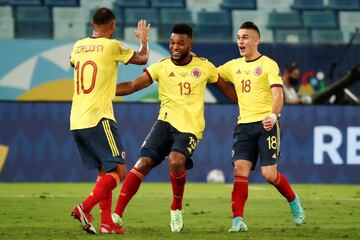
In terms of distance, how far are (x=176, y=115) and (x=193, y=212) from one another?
2.63 m

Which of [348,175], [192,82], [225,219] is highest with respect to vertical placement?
[192,82]

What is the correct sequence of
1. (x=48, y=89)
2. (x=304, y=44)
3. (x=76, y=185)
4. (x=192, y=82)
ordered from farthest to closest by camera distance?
(x=304, y=44), (x=48, y=89), (x=76, y=185), (x=192, y=82)

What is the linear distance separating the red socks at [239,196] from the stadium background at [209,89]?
8.24 meters

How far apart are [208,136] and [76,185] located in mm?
2452

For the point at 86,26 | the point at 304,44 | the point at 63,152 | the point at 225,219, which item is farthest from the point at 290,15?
the point at 225,219

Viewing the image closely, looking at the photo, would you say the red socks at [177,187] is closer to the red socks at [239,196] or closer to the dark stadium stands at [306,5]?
the red socks at [239,196]

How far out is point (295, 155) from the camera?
67.1 feet

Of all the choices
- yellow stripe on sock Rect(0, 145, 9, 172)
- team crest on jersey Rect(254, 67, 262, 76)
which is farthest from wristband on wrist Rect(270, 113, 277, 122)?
yellow stripe on sock Rect(0, 145, 9, 172)

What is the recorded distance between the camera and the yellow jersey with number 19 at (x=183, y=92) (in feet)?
39.0

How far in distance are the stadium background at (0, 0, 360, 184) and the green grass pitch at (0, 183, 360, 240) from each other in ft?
1.78

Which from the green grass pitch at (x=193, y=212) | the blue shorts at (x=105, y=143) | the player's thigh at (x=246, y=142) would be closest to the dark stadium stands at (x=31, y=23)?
the green grass pitch at (x=193, y=212)

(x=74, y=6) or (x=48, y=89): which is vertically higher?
(x=74, y=6)

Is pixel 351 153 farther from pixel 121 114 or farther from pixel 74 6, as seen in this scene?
pixel 74 6

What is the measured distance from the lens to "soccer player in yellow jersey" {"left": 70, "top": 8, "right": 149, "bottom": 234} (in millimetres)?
11164
